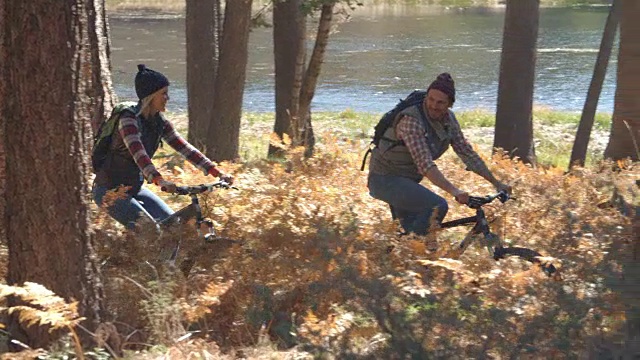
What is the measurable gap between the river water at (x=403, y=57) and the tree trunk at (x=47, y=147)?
16.6m

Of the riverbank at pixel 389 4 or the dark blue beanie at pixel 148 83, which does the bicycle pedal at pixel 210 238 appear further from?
the riverbank at pixel 389 4

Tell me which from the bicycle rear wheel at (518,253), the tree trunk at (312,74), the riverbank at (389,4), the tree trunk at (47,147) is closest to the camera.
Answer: the tree trunk at (47,147)

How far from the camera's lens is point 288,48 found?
1495 centimetres

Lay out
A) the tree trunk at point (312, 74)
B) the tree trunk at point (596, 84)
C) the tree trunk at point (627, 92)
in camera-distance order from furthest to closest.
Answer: the tree trunk at point (596, 84)
the tree trunk at point (312, 74)
the tree trunk at point (627, 92)

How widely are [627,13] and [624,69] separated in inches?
25.5

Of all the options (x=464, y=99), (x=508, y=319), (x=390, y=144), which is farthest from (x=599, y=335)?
(x=464, y=99)

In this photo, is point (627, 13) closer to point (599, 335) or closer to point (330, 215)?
point (330, 215)

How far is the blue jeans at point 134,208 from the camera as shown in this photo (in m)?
6.85

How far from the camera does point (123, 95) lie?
27.4 metres

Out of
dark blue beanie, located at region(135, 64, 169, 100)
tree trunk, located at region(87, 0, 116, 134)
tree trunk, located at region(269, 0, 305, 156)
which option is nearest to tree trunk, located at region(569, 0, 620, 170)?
tree trunk, located at region(269, 0, 305, 156)

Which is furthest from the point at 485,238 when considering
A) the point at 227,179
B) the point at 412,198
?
the point at 227,179

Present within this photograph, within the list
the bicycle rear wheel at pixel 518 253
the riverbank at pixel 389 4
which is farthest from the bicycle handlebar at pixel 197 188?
the riverbank at pixel 389 4

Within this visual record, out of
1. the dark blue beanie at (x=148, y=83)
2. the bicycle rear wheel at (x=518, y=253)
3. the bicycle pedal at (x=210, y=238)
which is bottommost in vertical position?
the bicycle pedal at (x=210, y=238)

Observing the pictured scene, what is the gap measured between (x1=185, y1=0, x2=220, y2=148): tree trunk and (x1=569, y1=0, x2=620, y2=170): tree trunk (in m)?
5.62
